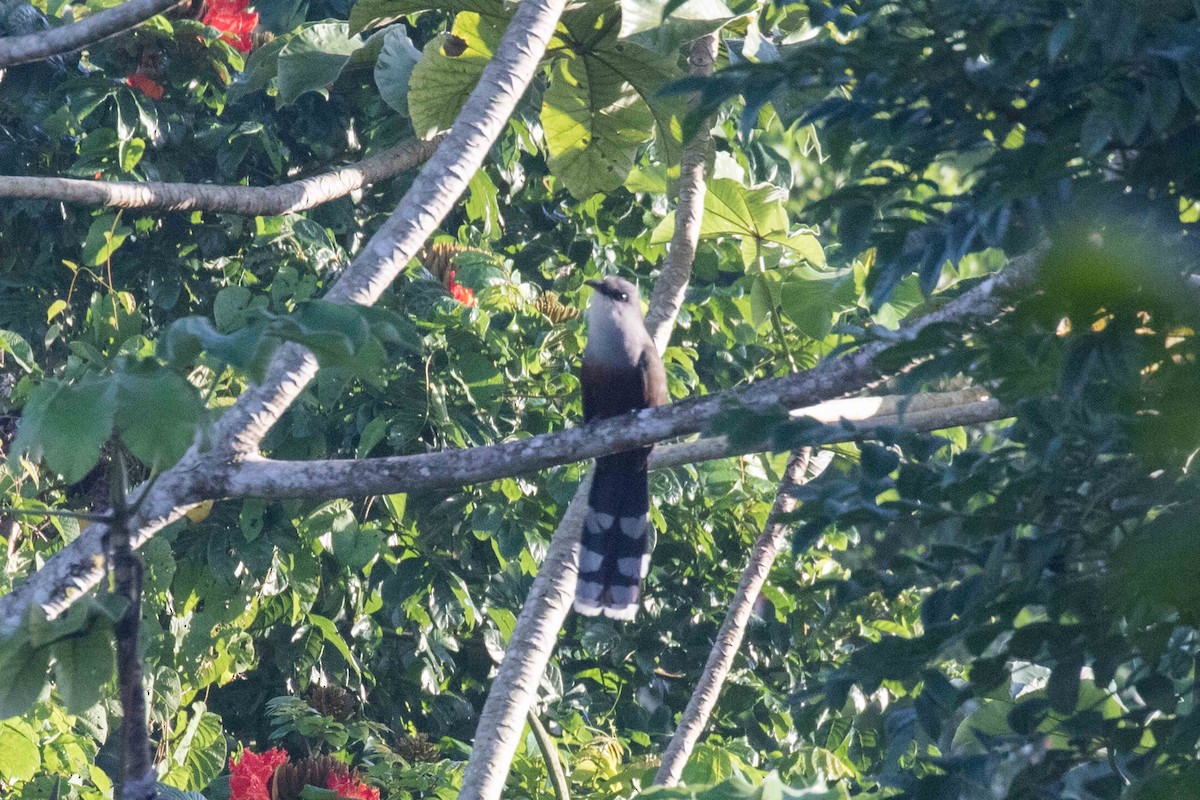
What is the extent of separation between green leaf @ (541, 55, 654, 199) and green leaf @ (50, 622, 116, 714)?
2.99m

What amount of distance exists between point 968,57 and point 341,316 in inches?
39.2

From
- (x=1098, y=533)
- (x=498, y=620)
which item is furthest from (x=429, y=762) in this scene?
(x=1098, y=533)

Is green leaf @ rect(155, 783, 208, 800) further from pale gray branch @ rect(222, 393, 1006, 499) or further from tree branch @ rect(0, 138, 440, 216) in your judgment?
tree branch @ rect(0, 138, 440, 216)

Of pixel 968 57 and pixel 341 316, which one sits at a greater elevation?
pixel 968 57

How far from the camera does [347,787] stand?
3.58 meters

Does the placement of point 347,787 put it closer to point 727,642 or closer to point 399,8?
point 727,642

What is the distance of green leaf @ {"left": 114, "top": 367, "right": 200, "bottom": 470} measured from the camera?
58.1 inches

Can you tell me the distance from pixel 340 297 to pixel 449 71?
1.29 meters

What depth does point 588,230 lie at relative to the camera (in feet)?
19.0

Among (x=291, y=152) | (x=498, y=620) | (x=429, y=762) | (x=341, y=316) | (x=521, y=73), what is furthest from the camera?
(x=291, y=152)

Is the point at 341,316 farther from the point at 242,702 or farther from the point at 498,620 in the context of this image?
the point at 242,702

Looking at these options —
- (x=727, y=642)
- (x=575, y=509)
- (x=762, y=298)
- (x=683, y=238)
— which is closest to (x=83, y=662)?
(x=575, y=509)

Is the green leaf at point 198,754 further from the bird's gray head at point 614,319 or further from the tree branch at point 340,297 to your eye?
the bird's gray head at point 614,319

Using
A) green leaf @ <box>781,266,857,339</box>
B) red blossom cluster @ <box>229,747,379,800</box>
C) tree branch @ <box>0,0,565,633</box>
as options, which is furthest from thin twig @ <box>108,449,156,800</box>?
green leaf @ <box>781,266,857,339</box>
